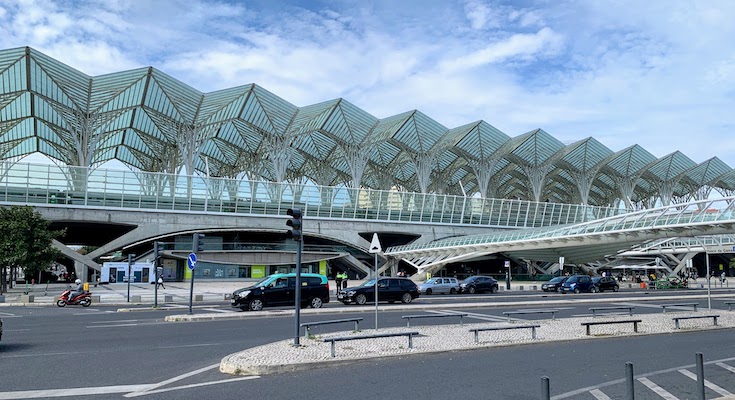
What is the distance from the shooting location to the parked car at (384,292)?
27.5 metres

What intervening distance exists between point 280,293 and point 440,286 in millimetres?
18461

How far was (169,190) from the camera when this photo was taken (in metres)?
60.5

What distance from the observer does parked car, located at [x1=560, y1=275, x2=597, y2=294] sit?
40.3 m

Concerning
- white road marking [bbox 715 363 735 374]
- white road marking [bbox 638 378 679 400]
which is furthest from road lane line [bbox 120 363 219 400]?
white road marking [bbox 715 363 735 374]

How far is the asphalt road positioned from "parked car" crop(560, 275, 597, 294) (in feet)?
79.9

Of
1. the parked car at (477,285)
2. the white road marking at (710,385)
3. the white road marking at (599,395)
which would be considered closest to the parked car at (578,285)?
the parked car at (477,285)

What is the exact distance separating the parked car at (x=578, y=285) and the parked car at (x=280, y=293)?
22.3m

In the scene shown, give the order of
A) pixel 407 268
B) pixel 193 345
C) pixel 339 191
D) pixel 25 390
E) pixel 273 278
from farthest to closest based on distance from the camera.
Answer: pixel 407 268
pixel 339 191
pixel 273 278
pixel 193 345
pixel 25 390

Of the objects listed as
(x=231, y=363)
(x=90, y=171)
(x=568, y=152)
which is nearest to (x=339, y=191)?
(x=90, y=171)

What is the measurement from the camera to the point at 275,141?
6988 cm

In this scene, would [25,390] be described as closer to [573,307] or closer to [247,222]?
[573,307]

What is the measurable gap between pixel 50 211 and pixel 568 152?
68648 millimetres

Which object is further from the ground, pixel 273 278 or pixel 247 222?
pixel 247 222

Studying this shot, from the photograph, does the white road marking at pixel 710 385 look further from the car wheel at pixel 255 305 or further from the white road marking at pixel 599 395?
the car wheel at pixel 255 305
